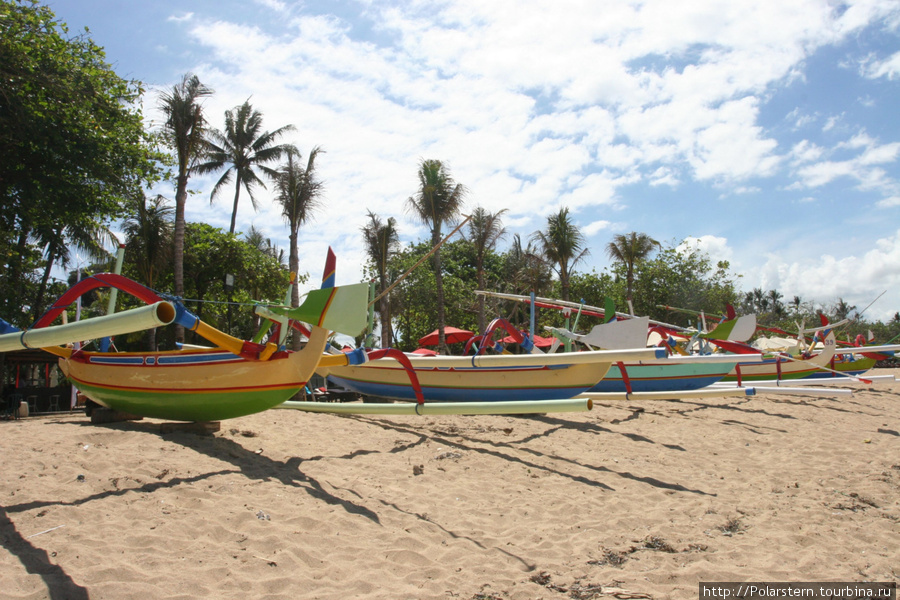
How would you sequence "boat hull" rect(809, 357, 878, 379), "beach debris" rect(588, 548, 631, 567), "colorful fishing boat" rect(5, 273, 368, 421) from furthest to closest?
"boat hull" rect(809, 357, 878, 379) < "colorful fishing boat" rect(5, 273, 368, 421) < "beach debris" rect(588, 548, 631, 567)

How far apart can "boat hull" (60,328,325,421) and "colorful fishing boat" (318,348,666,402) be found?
68.2 inches

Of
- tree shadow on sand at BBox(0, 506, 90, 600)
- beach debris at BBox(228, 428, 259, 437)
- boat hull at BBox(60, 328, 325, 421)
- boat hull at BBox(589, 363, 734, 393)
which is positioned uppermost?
boat hull at BBox(60, 328, 325, 421)

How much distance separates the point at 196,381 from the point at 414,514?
9.61 ft

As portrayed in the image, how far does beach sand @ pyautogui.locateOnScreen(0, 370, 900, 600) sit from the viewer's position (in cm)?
326

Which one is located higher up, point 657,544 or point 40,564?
point 40,564

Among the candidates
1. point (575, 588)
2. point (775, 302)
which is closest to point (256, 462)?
point (575, 588)

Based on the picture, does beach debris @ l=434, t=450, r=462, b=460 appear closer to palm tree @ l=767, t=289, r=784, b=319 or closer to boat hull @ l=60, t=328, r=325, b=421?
boat hull @ l=60, t=328, r=325, b=421

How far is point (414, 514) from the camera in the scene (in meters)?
4.45

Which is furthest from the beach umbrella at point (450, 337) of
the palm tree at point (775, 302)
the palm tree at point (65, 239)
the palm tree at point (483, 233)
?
the palm tree at point (775, 302)

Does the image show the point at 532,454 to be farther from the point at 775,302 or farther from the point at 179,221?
the point at 775,302

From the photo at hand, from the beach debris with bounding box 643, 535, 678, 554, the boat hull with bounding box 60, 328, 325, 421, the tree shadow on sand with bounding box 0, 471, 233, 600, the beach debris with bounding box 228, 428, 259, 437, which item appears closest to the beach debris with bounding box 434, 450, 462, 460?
the boat hull with bounding box 60, 328, 325, 421

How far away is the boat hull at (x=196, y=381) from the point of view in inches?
219

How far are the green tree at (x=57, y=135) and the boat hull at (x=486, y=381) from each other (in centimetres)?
637

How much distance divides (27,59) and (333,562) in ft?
35.5
